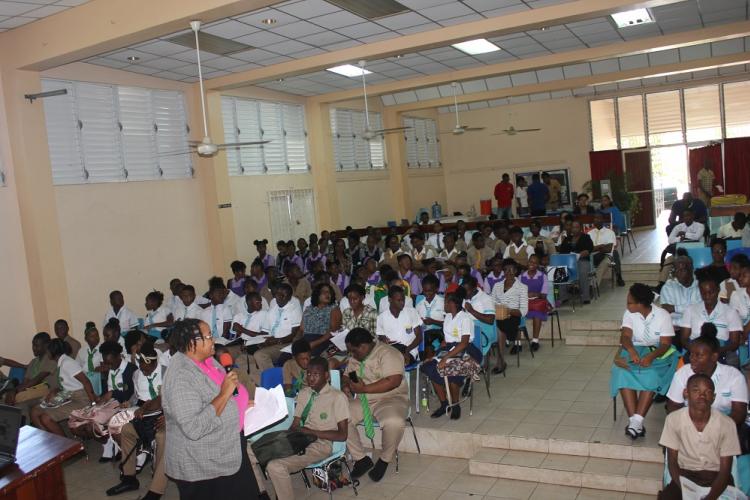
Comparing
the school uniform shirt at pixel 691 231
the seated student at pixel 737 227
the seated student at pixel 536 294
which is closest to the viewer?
the seated student at pixel 536 294

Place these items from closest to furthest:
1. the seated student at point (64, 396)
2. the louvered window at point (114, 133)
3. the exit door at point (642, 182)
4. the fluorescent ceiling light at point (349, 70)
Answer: the seated student at point (64, 396) → the louvered window at point (114, 133) → the fluorescent ceiling light at point (349, 70) → the exit door at point (642, 182)

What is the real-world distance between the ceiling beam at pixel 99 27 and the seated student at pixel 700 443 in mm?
5166

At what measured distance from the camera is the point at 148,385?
19.4 feet

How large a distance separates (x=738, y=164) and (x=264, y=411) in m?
15.2

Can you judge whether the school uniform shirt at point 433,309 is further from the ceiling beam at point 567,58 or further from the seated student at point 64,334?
the ceiling beam at point 567,58

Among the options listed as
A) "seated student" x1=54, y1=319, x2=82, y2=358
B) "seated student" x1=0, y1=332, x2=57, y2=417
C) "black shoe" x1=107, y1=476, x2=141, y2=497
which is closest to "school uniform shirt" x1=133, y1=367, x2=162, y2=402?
"black shoe" x1=107, y1=476, x2=141, y2=497

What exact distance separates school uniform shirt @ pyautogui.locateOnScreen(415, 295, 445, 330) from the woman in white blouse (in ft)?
2.43

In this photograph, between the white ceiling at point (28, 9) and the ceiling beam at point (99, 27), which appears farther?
the white ceiling at point (28, 9)

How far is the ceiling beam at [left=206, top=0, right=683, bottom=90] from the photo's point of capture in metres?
8.00

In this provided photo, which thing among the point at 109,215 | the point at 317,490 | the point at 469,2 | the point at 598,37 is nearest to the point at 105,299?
the point at 109,215

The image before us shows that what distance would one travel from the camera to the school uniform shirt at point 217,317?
8117 mm

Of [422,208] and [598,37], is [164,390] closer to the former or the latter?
[598,37]

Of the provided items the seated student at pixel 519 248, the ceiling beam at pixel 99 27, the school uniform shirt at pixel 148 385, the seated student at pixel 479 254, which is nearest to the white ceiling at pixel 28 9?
the ceiling beam at pixel 99 27

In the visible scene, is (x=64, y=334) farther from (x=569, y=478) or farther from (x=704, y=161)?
(x=704, y=161)
